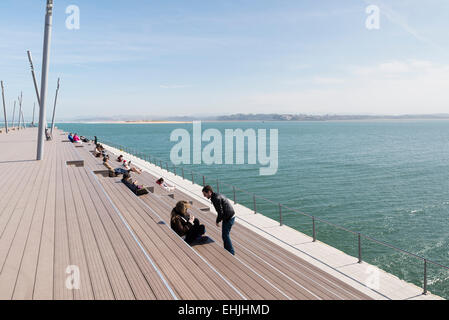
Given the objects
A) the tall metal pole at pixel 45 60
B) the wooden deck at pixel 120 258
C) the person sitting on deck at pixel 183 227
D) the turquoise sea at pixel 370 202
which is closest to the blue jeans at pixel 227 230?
the wooden deck at pixel 120 258

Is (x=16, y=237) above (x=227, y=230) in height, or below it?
above

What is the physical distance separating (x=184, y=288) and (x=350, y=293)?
3867mm

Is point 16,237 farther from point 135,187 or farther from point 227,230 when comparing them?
point 135,187

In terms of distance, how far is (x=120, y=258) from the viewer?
4.65 m

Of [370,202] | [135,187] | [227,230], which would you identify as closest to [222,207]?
[227,230]

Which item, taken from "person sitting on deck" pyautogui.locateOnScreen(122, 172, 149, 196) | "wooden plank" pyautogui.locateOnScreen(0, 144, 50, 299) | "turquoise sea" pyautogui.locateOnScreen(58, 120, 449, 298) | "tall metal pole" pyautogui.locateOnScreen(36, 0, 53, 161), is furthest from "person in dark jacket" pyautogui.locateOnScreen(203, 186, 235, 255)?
"tall metal pole" pyautogui.locateOnScreen(36, 0, 53, 161)

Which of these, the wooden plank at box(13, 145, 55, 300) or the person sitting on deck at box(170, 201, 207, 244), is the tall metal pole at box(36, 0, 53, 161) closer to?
the wooden plank at box(13, 145, 55, 300)

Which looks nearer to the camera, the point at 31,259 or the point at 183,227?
the point at 31,259

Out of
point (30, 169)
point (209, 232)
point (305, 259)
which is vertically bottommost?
point (305, 259)

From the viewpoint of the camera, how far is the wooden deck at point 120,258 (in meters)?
3.87

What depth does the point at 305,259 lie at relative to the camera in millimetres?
8328
